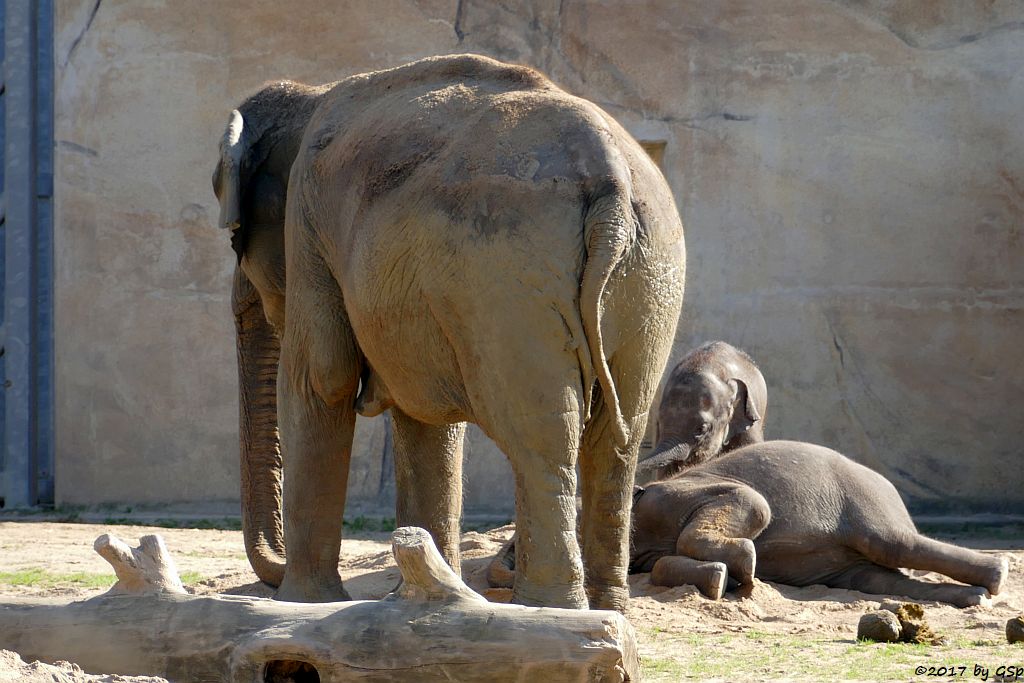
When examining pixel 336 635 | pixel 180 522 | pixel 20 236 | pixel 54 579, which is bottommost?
pixel 180 522

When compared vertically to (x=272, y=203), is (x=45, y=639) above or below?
below

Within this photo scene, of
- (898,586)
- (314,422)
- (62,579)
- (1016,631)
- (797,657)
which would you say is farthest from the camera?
(62,579)

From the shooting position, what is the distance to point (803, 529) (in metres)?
6.04

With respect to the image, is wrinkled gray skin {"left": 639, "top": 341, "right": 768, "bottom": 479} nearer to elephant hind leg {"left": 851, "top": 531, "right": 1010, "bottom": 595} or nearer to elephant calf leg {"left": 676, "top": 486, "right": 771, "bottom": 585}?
elephant calf leg {"left": 676, "top": 486, "right": 771, "bottom": 585}

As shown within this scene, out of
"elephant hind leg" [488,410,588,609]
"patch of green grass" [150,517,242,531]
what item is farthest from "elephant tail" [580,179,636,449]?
"patch of green grass" [150,517,242,531]

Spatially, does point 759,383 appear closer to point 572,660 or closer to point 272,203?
point 272,203

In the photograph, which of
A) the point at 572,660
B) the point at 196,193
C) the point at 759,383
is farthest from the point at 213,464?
the point at 572,660

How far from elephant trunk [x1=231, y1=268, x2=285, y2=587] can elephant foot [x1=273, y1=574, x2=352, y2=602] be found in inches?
29.6

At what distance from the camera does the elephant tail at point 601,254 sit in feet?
12.5

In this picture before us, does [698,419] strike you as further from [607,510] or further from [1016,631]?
[607,510]

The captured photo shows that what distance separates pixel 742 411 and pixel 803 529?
109cm

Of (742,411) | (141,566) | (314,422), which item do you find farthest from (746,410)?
(141,566)

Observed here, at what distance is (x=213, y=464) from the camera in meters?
9.78

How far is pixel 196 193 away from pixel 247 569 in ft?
12.0
